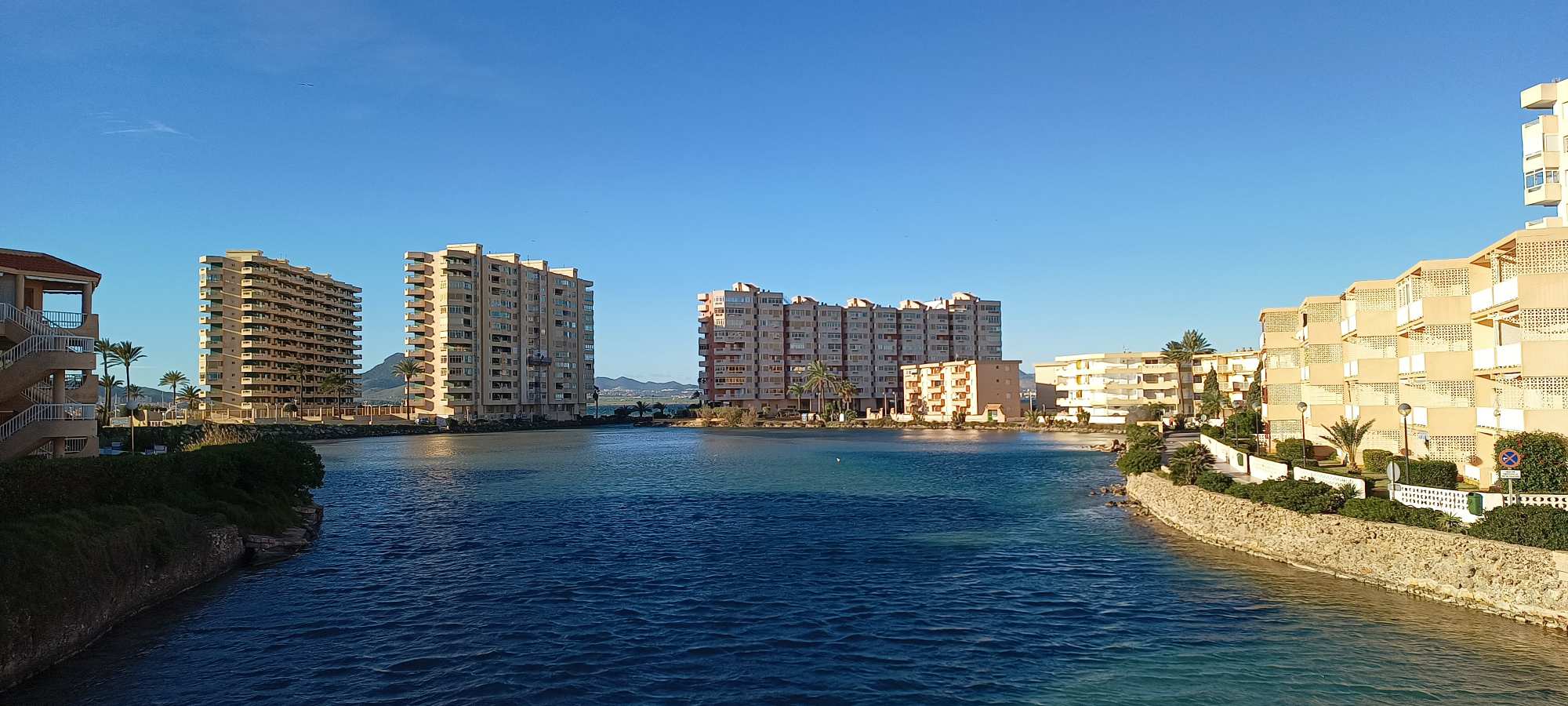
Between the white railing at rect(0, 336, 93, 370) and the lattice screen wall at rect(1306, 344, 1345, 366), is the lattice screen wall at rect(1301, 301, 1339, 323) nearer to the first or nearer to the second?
the lattice screen wall at rect(1306, 344, 1345, 366)

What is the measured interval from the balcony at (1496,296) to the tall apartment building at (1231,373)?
90179 mm

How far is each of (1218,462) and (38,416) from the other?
69720 millimetres

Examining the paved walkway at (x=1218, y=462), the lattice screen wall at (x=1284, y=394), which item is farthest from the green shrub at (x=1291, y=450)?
the lattice screen wall at (x=1284, y=394)

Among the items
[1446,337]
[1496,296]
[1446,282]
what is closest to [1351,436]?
→ [1446,337]

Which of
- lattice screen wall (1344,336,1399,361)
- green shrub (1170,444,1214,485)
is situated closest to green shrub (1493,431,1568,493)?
green shrub (1170,444,1214,485)

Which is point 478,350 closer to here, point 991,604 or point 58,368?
point 58,368

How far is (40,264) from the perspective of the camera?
117 feet

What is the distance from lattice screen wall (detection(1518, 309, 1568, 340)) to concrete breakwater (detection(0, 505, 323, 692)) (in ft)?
174

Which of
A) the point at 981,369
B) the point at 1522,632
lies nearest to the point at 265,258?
the point at 981,369

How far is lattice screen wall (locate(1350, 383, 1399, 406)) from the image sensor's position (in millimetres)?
50438

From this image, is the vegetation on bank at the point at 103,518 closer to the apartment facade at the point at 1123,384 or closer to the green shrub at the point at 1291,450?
the green shrub at the point at 1291,450

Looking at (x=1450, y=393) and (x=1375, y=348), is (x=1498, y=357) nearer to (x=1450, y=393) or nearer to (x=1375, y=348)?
(x=1450, y=393)

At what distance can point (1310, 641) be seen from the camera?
79.0 feet

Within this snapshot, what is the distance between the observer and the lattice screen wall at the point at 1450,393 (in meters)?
41.0
